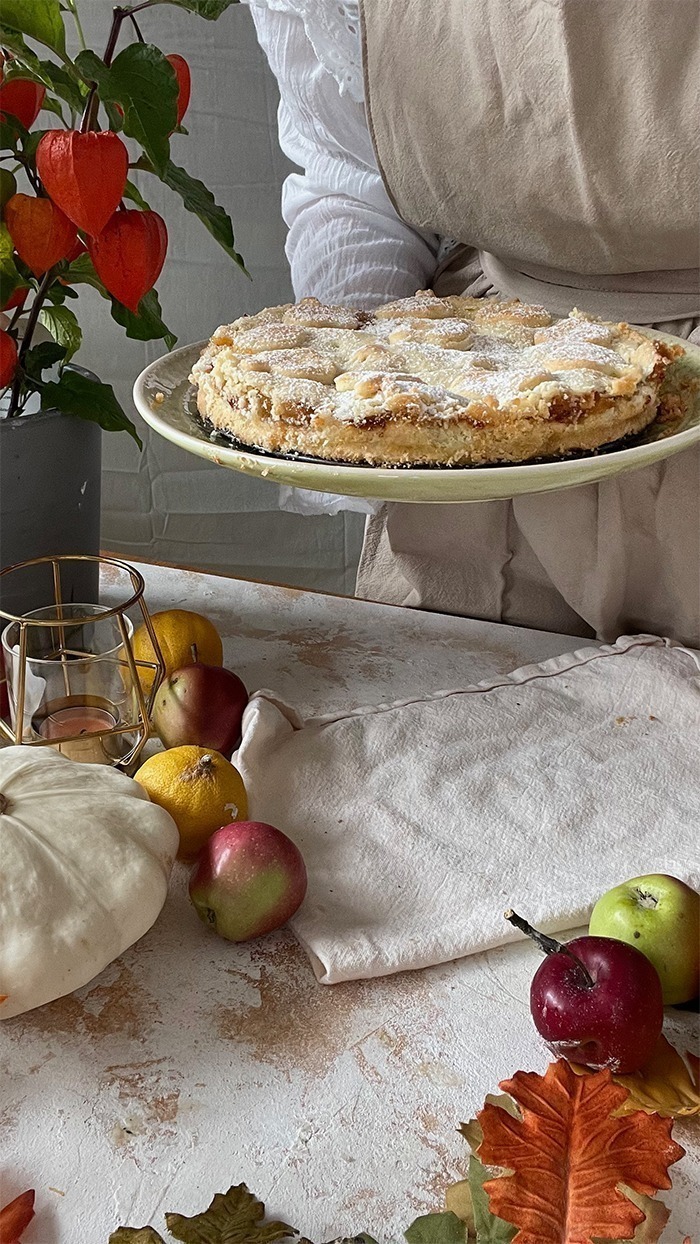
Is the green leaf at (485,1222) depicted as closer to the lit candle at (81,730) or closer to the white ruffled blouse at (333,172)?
the lit candle at (81,730)

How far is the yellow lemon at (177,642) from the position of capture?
0.77 m

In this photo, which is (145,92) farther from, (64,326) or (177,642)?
(177,642)

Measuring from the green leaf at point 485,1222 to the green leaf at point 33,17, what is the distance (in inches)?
24.7

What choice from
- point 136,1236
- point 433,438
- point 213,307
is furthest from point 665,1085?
point 213,307

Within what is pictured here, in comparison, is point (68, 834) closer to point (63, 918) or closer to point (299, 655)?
point (63, 918)

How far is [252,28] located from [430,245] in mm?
542

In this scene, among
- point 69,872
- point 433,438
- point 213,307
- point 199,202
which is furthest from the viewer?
point 213,307

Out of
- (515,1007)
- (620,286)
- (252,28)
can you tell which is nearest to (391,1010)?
(515,1007)

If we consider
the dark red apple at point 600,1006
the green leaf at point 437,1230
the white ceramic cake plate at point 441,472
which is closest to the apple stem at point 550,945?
the dark red apple at point 600,1006

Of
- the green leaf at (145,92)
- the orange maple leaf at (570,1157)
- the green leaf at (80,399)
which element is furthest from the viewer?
the green leaf at (80,399)

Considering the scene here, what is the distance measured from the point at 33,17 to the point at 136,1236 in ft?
2.08

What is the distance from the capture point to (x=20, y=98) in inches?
28.4

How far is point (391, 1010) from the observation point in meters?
0.55

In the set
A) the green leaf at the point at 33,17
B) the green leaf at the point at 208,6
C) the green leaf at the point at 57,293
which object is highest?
the green leaf at the point at 208,6
